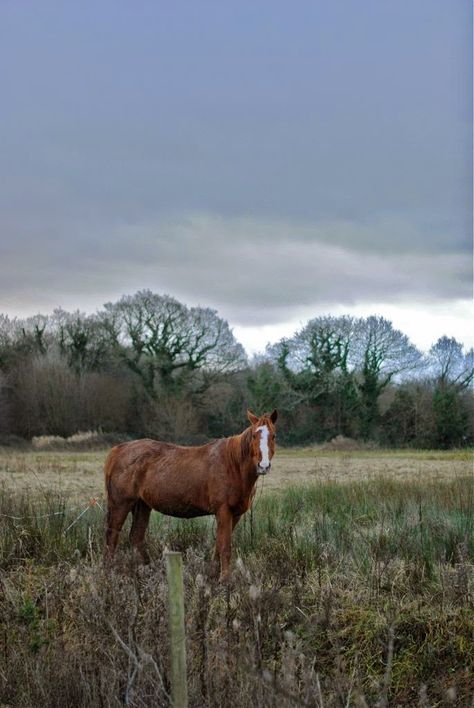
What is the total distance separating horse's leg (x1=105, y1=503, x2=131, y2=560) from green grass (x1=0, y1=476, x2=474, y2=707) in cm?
40

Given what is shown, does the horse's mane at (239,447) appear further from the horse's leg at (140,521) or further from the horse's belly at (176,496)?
the horse's leg at (140,521)

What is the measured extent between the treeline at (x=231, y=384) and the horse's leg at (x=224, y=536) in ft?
112

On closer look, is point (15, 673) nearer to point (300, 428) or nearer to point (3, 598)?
point (3, 598)

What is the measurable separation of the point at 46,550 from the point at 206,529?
6.48ft

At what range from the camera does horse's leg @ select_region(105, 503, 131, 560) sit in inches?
329

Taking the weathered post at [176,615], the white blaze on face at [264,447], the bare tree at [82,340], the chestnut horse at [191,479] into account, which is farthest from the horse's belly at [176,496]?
the bare tree at [82,340]

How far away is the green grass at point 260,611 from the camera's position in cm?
439

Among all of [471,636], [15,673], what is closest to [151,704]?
[15,673]

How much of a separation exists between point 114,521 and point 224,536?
1.44 meters

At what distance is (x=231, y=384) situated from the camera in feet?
145

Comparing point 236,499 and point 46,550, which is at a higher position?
point 236,499

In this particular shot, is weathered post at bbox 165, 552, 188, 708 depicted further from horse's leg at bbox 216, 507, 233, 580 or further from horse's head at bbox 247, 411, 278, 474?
horse's leg at bbox 216, 507, 233, 580

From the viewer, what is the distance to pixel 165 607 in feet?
16.1

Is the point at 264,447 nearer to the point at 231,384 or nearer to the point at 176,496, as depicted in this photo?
the point at 176,496
